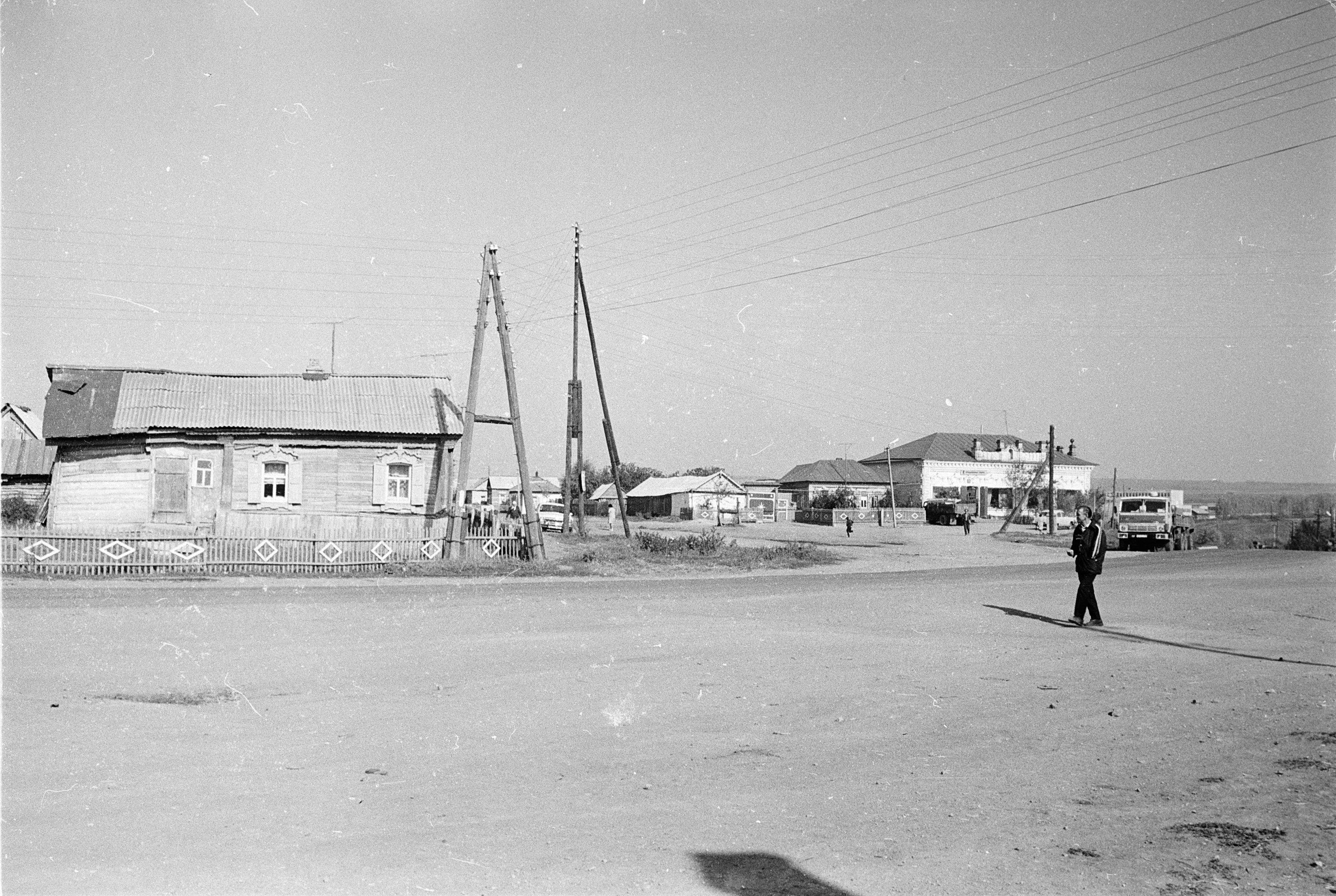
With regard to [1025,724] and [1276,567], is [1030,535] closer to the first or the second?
[1276,567]

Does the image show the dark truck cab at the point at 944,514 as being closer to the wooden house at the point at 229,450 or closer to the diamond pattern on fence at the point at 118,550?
the wooden house at the point at 229,450

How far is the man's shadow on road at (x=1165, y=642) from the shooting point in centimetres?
1290

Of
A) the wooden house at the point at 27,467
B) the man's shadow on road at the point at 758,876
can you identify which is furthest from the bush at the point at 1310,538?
the wooden house at the point at 27,467

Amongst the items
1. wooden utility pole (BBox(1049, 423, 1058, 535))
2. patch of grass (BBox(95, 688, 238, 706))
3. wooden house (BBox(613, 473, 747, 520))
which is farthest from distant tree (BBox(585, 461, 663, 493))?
patch of grass (BBox(95, 688, 238, 706))

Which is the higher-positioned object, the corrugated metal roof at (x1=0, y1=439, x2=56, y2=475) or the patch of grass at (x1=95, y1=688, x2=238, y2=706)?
the corrugated metal roof at (x1=0, y1=439, x2=56, y2=475)

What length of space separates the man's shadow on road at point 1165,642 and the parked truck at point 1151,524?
29.7 meters

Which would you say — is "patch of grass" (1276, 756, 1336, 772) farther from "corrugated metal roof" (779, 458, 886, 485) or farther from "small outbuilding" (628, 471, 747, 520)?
"corrugated metal roof" (779, 458, 886, 485)

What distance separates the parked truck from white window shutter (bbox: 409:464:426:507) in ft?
99.8

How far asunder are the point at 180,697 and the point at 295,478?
21.4m

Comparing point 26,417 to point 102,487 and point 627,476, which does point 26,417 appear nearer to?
point 102,487

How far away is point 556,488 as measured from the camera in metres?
117

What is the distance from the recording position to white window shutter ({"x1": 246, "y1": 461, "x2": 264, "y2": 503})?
96.6 ft

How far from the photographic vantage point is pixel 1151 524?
4416 centimetres

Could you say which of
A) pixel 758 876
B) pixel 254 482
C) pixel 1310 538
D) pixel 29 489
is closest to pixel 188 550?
pixel 254 482
